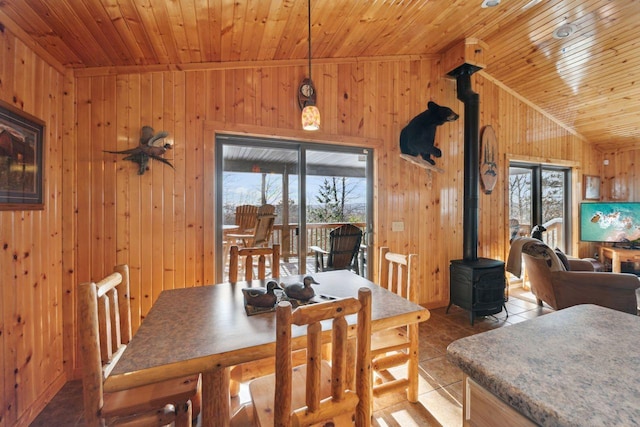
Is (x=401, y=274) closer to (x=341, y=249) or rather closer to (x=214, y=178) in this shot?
(x=341, y=249)

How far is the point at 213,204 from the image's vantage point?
2.63 metres

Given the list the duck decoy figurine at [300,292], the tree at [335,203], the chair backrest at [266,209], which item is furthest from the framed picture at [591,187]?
the duck decoy figurine at [300,292]

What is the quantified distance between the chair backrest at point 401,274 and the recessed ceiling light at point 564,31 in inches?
121

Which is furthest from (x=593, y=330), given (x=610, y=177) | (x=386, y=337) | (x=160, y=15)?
(x=610, y=177)

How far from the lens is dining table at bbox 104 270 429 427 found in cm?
103

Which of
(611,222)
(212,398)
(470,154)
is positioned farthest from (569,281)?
(212,398)

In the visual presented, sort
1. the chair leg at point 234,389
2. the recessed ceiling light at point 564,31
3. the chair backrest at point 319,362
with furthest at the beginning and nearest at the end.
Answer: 1. the recessed ceiling light at point 564,31
2. the chair leg at point 234,389
3. the chair backrest at point 319,362

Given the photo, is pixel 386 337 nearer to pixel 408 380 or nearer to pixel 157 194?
pixel 408 380

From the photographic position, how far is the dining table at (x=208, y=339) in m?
1.03

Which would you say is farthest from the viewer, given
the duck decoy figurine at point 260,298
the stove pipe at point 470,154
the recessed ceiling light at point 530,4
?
the stove pipe at point 470,154

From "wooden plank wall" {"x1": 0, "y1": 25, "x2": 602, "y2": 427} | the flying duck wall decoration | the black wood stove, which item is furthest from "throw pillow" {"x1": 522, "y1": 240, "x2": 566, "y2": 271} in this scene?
the flying duck wall decoration

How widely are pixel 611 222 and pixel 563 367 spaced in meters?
5.71

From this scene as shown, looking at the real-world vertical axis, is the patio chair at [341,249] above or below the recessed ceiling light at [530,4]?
below

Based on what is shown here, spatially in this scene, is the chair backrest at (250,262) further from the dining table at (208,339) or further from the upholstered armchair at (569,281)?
the upholstered armchair at (569,281)
